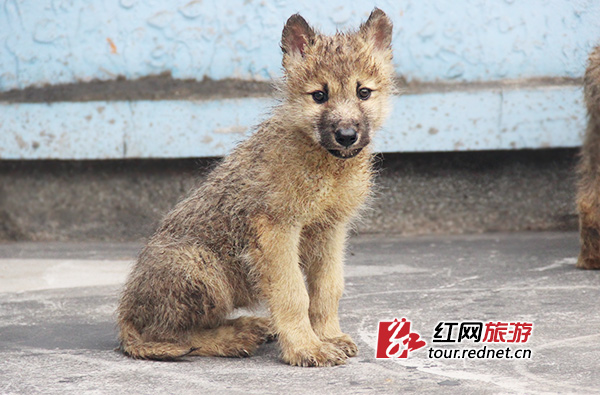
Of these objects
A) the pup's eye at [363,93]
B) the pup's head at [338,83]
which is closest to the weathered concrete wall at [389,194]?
the pup's head at [338,83]

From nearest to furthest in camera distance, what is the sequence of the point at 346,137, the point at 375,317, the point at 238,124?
the point at 346,137, the point at 375,317, the point at 238,124

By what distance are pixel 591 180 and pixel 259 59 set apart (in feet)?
11.4

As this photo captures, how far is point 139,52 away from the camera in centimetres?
845

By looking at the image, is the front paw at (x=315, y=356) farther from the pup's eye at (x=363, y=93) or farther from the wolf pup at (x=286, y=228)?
the pup's eye at (x=363, y=93)

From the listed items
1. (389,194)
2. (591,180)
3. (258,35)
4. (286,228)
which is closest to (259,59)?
(258,35)

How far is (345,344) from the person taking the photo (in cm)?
460

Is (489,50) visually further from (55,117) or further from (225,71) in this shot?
(55,117)

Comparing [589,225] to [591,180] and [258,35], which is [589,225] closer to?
[591,180]

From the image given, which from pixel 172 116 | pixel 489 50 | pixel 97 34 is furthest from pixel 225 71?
pixel 489 50

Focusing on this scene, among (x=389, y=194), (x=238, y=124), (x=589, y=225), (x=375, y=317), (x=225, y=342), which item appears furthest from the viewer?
(x=389, y=194)

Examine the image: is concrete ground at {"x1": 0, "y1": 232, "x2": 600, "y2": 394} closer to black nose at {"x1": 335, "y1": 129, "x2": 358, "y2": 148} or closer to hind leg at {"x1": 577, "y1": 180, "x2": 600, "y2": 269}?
hind leg at {"x1": 577, "y1": 180, "x2": 600, "y2": 269}

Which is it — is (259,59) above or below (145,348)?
above

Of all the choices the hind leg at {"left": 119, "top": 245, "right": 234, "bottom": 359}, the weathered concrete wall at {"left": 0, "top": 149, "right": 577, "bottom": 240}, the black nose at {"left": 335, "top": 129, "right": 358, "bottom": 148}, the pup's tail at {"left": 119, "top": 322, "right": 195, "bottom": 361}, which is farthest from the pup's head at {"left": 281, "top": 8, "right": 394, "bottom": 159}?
the weathered concrete wall at {"left": 0, "top": 149, "right": 577, "bottom": 240}

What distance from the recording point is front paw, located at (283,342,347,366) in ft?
14.3
